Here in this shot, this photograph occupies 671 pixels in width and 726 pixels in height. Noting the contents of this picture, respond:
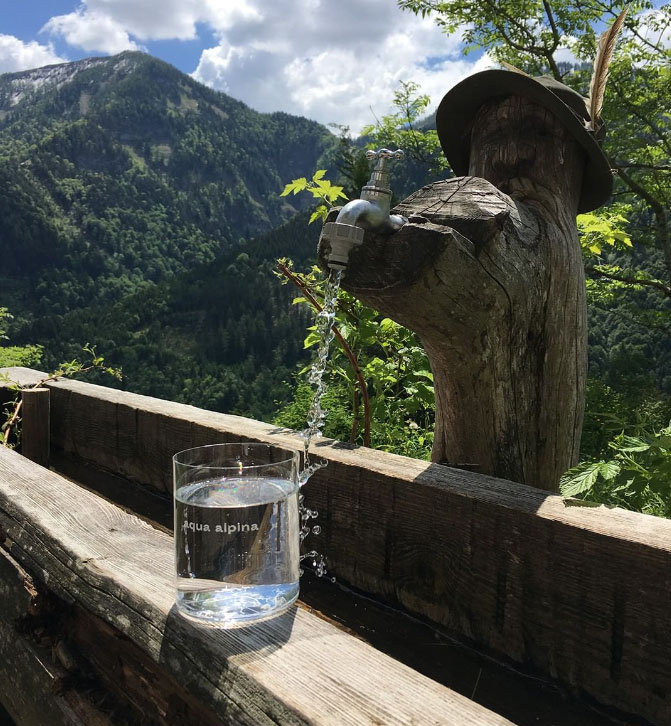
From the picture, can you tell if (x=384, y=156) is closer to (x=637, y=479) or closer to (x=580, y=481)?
(x=580, y=481)

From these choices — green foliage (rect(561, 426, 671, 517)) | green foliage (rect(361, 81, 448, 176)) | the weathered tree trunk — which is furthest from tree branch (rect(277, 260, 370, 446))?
green foliage (rect(361, 81, 448, 176))

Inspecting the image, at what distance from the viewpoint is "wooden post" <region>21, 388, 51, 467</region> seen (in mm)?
2850

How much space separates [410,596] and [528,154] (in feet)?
3.52

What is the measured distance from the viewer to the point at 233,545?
91 cm

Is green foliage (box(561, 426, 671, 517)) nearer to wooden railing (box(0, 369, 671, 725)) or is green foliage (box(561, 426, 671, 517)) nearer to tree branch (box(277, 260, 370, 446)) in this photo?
wooden railing (box(0, 369, 671, 725))

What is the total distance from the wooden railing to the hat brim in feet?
2.82

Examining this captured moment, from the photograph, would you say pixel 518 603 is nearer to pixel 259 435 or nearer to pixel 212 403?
pixel 259 435

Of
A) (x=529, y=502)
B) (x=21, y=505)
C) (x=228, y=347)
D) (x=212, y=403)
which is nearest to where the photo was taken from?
(x=529, y=502)

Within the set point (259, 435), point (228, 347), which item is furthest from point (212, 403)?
point (259, 435)

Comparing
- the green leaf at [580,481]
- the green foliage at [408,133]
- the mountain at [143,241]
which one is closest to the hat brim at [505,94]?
the green leaf at [580,481]

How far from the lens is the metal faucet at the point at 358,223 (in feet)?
3.75

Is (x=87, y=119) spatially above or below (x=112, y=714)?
above

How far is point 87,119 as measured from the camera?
174 metres

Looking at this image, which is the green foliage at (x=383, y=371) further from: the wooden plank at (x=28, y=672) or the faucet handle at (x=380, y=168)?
the wooden plank at (x=28, y=672)
